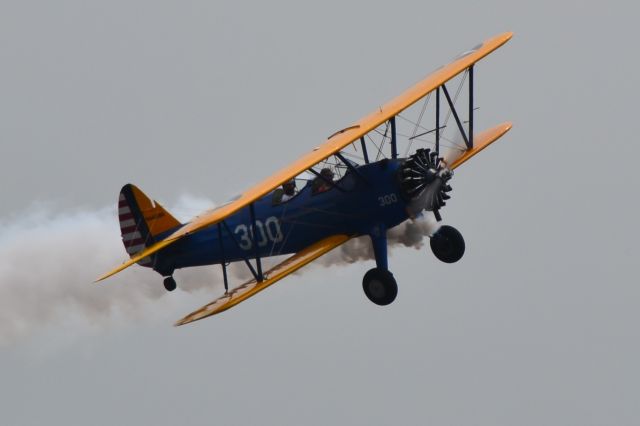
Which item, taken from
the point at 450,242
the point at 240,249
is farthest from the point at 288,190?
the point at 450,242

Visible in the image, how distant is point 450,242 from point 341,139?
2.85 metres

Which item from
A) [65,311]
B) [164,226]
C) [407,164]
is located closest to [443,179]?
A: [407,164]

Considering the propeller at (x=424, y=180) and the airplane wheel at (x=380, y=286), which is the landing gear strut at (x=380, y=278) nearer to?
the airplane wheel at (x=380, y=286)

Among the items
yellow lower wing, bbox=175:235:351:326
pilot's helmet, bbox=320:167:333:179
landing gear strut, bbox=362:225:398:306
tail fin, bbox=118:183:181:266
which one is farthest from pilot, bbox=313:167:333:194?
tail fin, bbox=118:183:181:266

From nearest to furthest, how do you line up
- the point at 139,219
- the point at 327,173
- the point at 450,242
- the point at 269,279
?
the point at 269,279 → the point at 327,173 → the point at 450,242 → the point at 139,219

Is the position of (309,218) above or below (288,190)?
below

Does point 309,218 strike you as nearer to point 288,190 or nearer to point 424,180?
point 288,190

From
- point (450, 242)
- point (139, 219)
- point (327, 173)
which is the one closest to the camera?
point (327, 173)

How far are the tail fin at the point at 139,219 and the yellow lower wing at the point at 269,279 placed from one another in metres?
3.15

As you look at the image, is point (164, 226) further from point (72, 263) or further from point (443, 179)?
point (443, 179)

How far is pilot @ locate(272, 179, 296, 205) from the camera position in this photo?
31844 millimetres

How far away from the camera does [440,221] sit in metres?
32.0

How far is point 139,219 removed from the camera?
3366 cm

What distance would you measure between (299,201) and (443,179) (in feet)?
7.84
